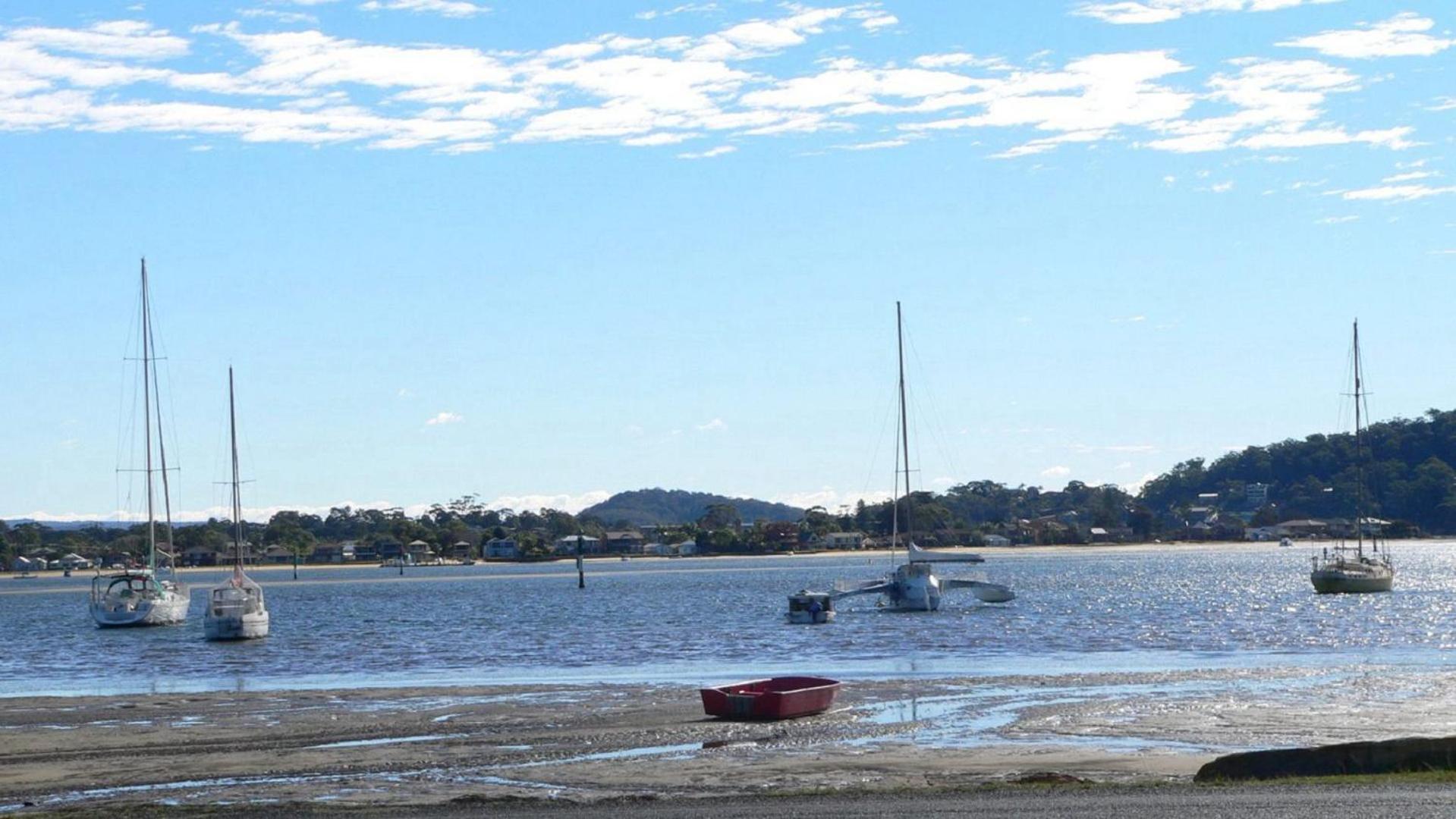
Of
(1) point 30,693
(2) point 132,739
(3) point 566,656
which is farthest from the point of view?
(3) point 566,656

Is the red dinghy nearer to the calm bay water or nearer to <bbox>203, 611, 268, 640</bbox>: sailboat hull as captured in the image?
the calm bay water

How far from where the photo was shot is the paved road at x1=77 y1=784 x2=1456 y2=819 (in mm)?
22141

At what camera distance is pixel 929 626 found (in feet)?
255

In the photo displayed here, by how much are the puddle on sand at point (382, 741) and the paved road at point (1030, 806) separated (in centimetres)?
876

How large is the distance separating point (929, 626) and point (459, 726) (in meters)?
42.8

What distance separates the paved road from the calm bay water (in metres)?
25.4

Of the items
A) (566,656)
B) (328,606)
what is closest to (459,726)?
(566,656)

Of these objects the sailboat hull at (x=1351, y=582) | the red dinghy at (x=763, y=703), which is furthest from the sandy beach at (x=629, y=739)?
the sailboat hull at (x=1351, y=582)

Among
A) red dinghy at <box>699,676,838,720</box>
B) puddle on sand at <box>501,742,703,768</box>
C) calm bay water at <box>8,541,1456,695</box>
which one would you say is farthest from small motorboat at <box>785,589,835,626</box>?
puddle on sand at <box>501,742,703,768</box>

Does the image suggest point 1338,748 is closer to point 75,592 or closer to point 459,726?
point 459,726

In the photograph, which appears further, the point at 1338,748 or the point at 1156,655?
the point at 1156,655

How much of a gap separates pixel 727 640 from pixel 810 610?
12008 mm

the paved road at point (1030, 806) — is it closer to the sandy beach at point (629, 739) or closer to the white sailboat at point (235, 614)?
the sandy beach at point (629, 739)

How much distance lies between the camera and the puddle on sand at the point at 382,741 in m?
34.5
